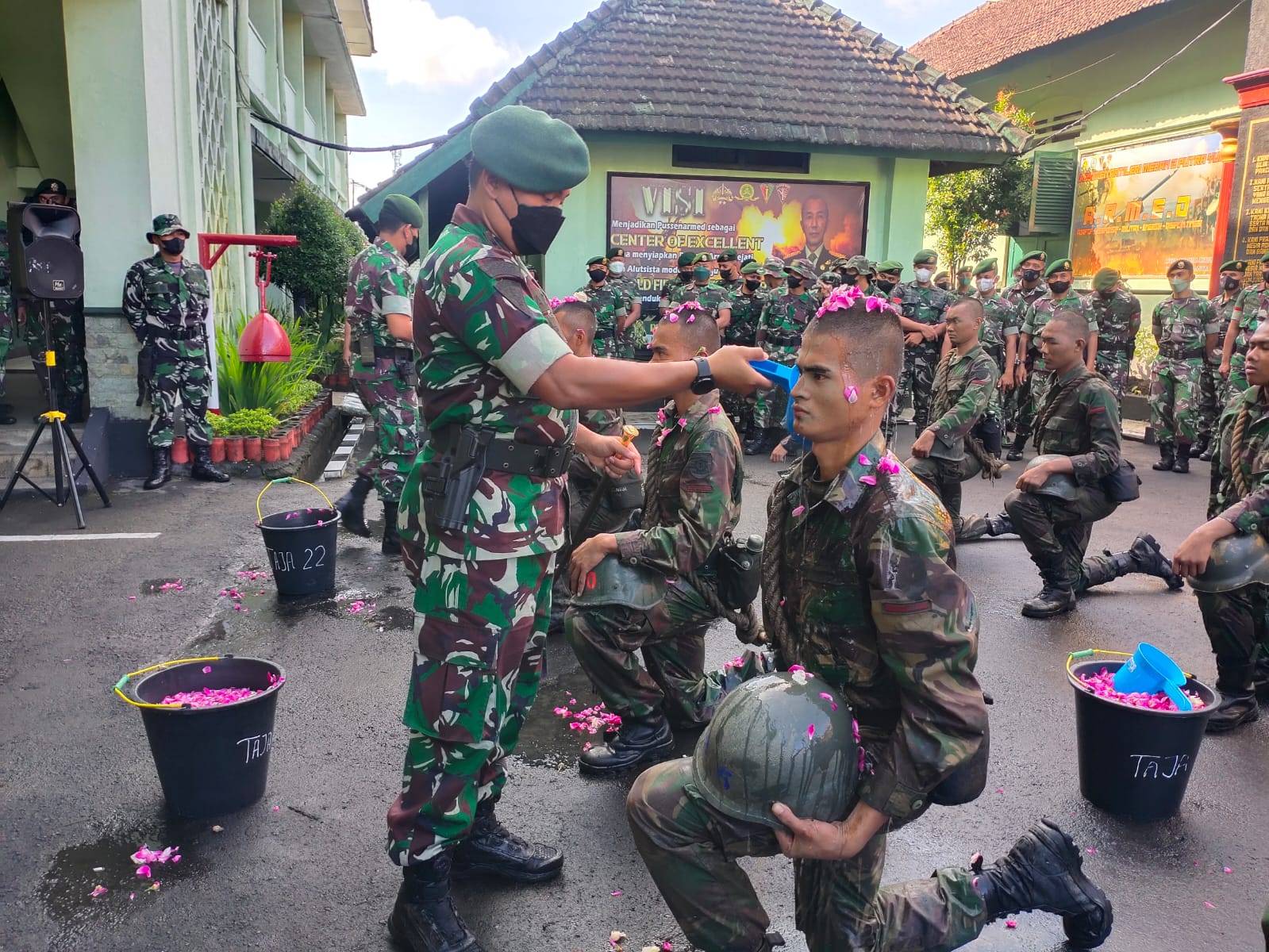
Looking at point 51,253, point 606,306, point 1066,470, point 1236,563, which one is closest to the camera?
point 1236,563

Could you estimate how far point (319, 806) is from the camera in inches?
142

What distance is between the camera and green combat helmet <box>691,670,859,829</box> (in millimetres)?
2070

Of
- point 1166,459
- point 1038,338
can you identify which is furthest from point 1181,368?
point 1038,338

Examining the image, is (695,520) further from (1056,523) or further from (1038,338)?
(1038,338)

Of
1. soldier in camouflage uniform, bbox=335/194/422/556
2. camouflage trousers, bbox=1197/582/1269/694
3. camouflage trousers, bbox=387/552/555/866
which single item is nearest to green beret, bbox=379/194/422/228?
soldier in camouflage uniform, bbox=335/194/422/556

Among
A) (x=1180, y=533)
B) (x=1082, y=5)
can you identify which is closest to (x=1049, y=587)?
(x=1180, y=533)

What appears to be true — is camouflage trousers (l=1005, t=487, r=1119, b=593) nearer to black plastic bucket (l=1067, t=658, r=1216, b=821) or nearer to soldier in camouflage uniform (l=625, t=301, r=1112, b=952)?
black plastic bucket (l=1067, t=658, r=1216, b=821)

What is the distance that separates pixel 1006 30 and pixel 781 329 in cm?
1589

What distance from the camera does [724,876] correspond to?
2.30 meters

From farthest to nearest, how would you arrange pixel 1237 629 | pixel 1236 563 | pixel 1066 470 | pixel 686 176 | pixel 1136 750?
pixel 686 176 < pixel 1066 470 < pixel 1237 629 < pixel 1236 563 < pixel 1136 750

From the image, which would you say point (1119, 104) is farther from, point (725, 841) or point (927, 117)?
point (725, 841)

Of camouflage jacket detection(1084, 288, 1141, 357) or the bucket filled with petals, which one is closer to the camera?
the bucket filled with petals

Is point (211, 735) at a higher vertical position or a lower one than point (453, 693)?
lower

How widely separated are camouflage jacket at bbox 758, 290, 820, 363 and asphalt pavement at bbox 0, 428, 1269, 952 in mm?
6431
